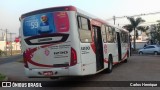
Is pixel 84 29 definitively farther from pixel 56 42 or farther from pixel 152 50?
pixel 152 50

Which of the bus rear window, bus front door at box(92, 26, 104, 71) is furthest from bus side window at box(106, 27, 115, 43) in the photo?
the bus rear window

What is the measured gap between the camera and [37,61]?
40.2 feet

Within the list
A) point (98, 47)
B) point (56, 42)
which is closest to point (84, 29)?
point (56, 42)

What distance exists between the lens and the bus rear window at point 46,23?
466 inches

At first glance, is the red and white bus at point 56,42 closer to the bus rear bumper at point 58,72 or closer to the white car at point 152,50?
the bus rear bumper at point 58,72

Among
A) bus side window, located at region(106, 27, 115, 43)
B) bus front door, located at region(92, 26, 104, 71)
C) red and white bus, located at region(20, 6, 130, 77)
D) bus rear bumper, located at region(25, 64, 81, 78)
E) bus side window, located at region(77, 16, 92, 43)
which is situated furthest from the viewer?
bus side window, located at region(106, 27, 115, 43)

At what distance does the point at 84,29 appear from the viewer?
42.3 ft

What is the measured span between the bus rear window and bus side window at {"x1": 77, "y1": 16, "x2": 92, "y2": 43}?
733 mm

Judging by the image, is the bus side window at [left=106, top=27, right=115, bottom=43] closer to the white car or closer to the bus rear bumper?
the bus rear bumper

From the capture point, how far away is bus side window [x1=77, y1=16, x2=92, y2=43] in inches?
488

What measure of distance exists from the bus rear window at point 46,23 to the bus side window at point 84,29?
733 mm

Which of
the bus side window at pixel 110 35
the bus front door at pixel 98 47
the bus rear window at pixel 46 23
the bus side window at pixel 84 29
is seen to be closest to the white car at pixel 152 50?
the bus side window at pixel 110 35

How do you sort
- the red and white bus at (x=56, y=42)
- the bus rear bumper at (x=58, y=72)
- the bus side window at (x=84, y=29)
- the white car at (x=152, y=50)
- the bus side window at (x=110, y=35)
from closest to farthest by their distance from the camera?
the bus rear bumper at (x=58, y=72) < the red and white bus at (x=56, y=42) < the bus side window at (x=84, y=29) < the bus side window at (x=110, y=35) < the white car at (x=152, y=50)

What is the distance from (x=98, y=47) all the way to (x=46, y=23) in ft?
12.7
